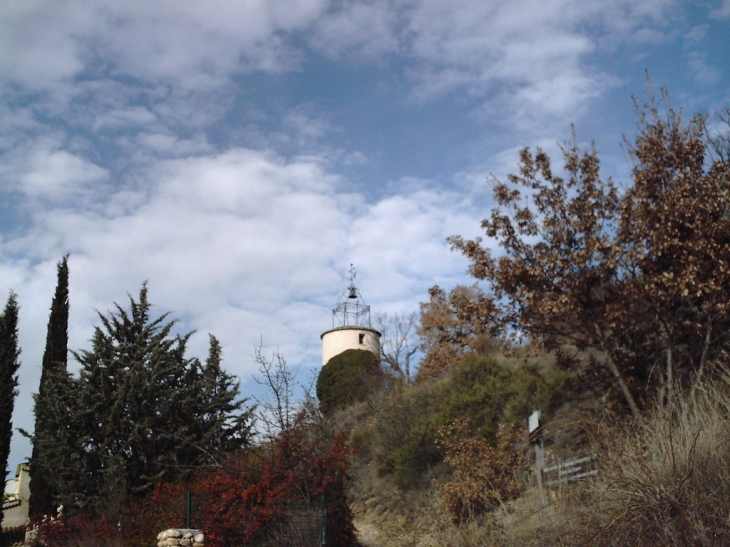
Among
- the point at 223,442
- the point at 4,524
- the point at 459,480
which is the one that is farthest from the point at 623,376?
the point at 4,524

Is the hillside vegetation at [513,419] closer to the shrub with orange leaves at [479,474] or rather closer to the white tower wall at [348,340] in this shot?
the shrub with orange leaves at [479,474]

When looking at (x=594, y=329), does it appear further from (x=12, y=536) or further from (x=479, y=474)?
(x=12, y=536)

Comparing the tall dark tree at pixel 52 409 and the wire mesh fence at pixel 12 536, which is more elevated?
the tall dark tree at pixel 52 409

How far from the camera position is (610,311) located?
955 cm

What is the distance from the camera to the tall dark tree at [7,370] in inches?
734

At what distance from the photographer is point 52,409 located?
15492 millimetres

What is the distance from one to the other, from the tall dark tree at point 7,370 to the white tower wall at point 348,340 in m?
15.3

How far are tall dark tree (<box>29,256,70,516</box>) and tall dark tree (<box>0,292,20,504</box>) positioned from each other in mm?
868

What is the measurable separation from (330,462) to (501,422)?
13.5 ft

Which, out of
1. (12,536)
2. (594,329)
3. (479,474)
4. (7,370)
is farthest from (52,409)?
(594,329)

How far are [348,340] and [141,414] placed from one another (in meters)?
17.5

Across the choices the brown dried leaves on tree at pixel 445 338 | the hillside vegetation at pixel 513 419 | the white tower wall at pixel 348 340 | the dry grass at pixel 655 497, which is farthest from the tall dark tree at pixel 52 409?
the white tower wall at pixel 348 340

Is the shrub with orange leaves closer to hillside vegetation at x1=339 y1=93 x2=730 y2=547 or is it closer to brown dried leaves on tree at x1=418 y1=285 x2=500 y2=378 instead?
hillside vegetation at x1=339 y1=93 x2=730 y2=547

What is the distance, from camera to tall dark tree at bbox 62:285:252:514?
14.9 metres
